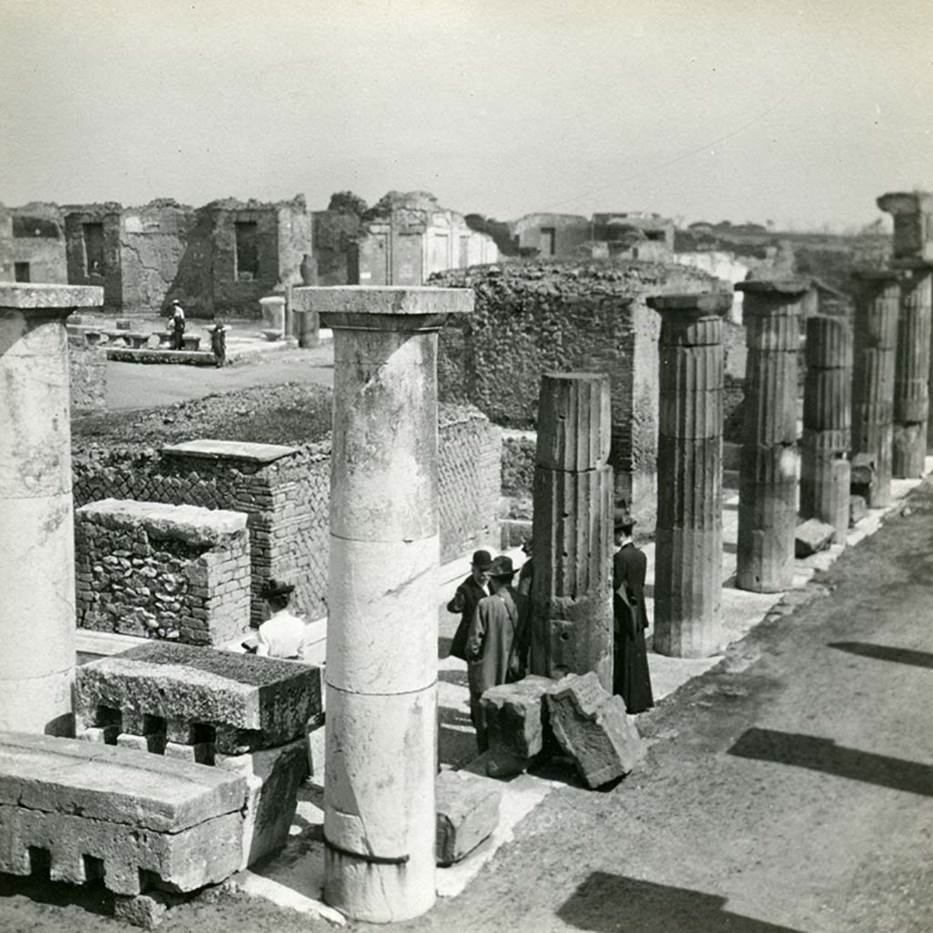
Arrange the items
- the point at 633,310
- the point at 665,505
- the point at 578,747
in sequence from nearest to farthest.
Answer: the point at 578,747 < the point at 665,505 < the point at 633,310

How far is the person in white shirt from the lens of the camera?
27.3 feet

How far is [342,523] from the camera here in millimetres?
6293

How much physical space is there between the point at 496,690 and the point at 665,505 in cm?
356

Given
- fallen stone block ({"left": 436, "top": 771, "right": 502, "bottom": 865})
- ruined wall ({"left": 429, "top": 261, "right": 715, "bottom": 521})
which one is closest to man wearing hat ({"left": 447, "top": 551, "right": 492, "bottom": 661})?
fallen stone block ({"left": 436, "top": 771, "right": 502, "bottom": 865})

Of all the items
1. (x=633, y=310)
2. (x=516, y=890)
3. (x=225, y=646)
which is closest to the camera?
(x=516, y=890)

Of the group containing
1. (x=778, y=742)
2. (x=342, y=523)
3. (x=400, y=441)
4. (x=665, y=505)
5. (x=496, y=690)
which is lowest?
(x=778, y=742)

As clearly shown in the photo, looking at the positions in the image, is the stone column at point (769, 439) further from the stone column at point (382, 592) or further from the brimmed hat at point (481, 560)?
the stone column at point (382, 592)

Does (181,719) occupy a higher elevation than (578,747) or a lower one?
higher

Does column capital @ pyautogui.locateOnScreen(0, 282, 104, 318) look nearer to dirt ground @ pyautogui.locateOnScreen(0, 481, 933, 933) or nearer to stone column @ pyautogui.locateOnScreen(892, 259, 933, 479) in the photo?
dirt ground @ pyautogui.locateOnScreen(0, 481, 933, 933)

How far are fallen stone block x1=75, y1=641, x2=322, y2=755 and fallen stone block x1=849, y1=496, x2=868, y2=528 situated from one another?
11884mm

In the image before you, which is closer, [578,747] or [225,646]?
[578,747]

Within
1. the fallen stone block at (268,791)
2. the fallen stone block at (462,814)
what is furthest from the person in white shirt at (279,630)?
the fallen stone block at (462,814)

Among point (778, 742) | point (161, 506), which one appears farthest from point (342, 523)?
point (161, 506)

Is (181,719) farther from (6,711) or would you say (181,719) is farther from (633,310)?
(633,310)
